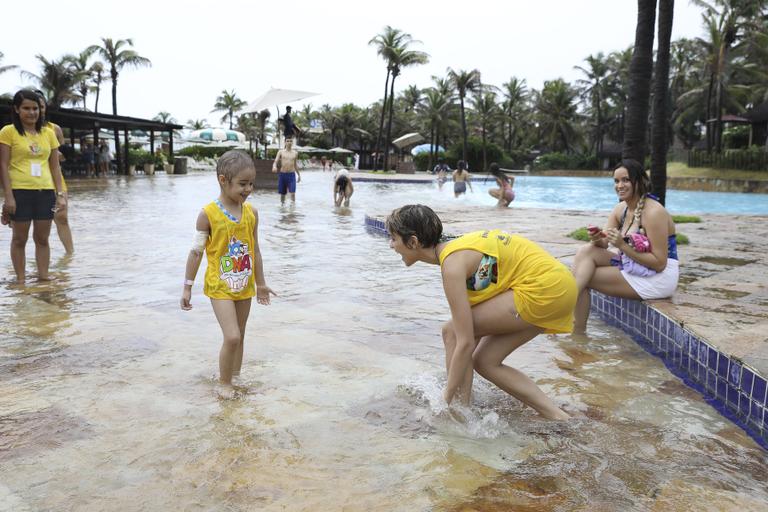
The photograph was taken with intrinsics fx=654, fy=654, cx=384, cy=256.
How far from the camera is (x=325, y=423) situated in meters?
3.35

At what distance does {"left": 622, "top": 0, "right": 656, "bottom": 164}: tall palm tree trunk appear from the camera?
886 cm

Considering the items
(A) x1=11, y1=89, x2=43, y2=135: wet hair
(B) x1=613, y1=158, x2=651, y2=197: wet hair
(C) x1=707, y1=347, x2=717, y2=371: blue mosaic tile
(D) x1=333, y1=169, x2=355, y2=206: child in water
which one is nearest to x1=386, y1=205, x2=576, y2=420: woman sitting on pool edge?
(C) x1=707, y1=347, x2=717, y2=371: blue mosaic tile

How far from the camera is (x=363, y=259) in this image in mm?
8492

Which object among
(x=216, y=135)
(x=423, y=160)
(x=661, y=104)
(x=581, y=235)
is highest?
(x=216, y=135)

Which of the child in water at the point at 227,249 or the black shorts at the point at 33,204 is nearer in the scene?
the child in water at the point at 227,249

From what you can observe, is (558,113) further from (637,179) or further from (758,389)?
(758,389)

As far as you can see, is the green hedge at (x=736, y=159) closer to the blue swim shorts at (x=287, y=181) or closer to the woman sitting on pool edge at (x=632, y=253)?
the blue swim shorts at (x=287, y=181)

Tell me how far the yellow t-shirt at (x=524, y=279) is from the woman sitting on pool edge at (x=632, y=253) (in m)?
1.56

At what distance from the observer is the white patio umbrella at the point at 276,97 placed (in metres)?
23.8

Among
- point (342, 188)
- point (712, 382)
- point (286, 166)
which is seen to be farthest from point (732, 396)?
point (342, 188)

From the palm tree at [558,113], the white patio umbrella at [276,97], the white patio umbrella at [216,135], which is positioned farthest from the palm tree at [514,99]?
the white patio umbrella at [276,97]

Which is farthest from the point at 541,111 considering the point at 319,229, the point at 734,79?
the point at 319,229

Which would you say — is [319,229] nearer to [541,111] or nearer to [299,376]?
[299,376]

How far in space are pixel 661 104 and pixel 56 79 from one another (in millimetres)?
47578
